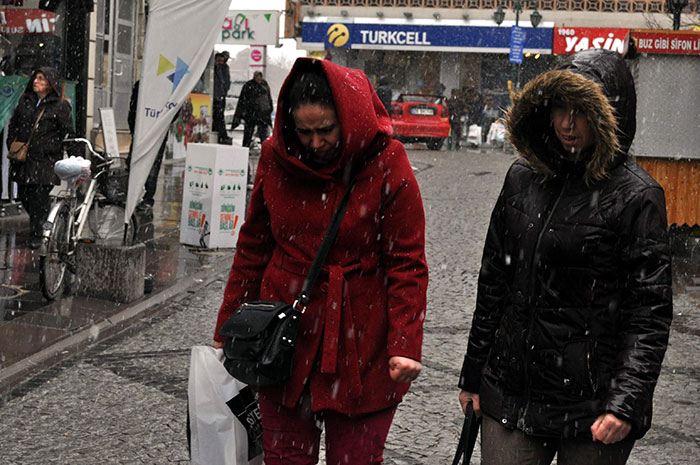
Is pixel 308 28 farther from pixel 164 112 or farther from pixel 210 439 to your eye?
pixel 210 439

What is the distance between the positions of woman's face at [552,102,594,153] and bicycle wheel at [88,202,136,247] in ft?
20.7

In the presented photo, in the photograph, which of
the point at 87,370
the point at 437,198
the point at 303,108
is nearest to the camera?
the point at 303,108

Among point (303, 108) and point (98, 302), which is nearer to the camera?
point (303, 108)

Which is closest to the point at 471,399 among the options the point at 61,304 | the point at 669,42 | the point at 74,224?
the point at 61,304

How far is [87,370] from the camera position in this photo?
635 centimetres

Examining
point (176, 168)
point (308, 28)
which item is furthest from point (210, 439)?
point (308, 28)

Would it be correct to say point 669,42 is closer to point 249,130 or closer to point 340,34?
point 249,130

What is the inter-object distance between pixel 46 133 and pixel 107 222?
174 cm

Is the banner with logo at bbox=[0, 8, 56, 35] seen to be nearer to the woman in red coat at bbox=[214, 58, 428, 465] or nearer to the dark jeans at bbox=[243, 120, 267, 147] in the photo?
the dark jeans at bbox=[243, 120, 267, 147]

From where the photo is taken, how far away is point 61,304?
8.05m

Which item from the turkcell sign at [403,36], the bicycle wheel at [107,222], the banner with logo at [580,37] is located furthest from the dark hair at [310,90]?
the turkcell sign at [403,36]

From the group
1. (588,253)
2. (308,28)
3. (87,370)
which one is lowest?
(87,370)

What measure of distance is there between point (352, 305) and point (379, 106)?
0.63 m

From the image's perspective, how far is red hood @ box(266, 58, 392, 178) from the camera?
9.69ft
